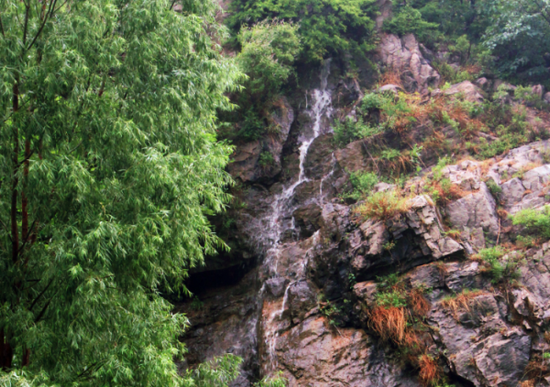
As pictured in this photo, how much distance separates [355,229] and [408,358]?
3.53 meters

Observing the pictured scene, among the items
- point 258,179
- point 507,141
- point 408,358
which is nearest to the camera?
point 408,358

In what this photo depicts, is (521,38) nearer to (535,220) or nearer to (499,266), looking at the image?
(535,220)

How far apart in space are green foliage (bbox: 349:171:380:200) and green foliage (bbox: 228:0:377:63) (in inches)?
256

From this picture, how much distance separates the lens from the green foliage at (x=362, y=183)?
12773mm

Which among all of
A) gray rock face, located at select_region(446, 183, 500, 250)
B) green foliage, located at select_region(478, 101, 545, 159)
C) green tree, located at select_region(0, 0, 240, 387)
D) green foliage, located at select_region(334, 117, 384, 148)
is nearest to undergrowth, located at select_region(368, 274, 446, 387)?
gray rock face, located at select_region(446, 183, 500, 250)

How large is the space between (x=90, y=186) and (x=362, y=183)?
30.5 ft

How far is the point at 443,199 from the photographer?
436 inches

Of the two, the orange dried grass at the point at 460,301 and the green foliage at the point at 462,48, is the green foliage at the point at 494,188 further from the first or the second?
the green foliage at the point at 462,48

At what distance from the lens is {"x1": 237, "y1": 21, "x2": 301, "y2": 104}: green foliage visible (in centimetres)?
1530

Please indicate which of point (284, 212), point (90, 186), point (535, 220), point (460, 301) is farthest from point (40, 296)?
point (535, 220)

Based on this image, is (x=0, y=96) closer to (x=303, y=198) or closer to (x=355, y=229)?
(x=355, y=229)

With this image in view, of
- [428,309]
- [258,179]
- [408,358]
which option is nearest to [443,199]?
[428,309]

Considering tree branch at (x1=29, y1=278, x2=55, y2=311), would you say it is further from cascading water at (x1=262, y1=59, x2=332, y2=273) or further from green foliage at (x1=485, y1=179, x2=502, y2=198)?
green foliage at (x1=485, y1=179, x2=502, y2=198)

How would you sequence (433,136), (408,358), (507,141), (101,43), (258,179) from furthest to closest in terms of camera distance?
(258,179) < (433,136) < (507,141) < (408,358) < (101,43)
